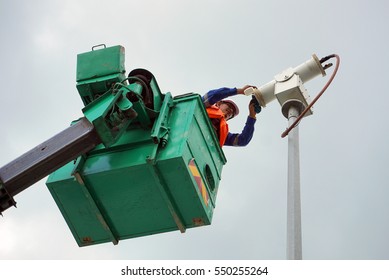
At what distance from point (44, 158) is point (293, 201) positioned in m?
2.41

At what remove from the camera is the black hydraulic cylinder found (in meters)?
5.91

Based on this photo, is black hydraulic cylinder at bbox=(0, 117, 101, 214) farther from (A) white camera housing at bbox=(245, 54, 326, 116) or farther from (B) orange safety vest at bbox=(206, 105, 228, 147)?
(B) orange safety vest at bbox=(206, 105, 228, 147)

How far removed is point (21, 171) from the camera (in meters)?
5.93

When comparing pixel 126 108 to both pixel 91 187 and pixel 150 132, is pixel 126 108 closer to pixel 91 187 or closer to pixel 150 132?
pixel 150 132

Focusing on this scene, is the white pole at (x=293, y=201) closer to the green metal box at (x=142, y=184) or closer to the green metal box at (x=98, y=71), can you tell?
the green metal box at (x=142, y=184)

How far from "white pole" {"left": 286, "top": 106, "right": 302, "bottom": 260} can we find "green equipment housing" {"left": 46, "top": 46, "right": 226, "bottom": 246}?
1.21m

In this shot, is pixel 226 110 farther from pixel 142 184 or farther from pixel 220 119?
pixel 142 184

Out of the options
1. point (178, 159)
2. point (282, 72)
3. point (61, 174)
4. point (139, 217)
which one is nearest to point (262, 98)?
point (282, 72)

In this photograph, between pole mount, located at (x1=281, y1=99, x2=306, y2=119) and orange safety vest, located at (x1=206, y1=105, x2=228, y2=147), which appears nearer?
pole mount, located at (x1=281, y1=99, x2=306, y2=119)

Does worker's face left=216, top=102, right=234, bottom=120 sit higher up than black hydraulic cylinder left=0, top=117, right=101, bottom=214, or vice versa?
black hydraulic cylinder left=0, top=117, right=101, bottom=214

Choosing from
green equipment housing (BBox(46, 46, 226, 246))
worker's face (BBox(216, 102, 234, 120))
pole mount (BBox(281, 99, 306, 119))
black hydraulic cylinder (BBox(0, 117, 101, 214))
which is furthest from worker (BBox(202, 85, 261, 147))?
black hydraulic cylinder (BBox(0, 117, 101, 214))

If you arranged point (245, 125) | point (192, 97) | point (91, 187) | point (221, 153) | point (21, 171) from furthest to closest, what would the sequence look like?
point (245, 125)
point (221, 153)
point (192, 97)
point (91, 187)
point (21, 171)

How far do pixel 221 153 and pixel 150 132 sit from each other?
1155 mm

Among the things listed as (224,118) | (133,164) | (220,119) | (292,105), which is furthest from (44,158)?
(224,118)
